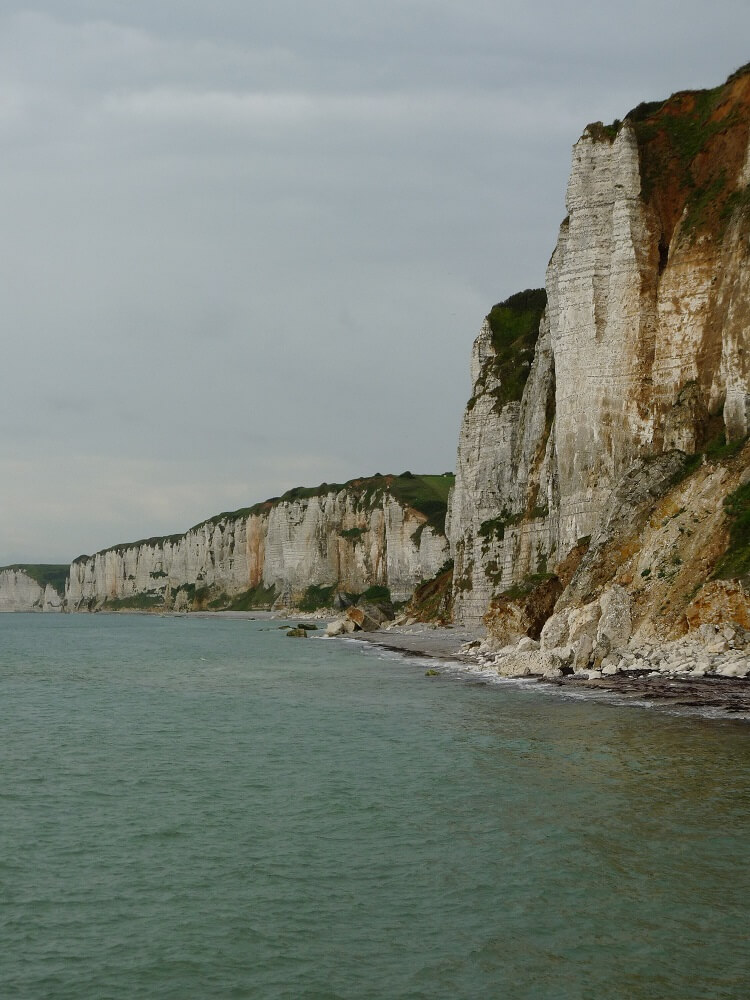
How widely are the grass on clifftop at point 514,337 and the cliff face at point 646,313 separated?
1389 cm

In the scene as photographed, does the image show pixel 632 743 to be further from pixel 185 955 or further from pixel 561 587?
pixel 561 587

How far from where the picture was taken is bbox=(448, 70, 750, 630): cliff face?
1544 inches

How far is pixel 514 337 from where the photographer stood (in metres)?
74.1

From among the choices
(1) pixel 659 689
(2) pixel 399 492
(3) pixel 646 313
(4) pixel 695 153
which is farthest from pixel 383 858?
(2) pixel 399 492

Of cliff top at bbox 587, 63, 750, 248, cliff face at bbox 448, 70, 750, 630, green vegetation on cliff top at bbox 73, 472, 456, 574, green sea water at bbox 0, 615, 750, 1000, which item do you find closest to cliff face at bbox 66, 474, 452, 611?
green vegetation on cliff top at bbox 73, 472, 456, 574

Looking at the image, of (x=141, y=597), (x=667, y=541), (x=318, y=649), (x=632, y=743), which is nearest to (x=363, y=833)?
(x=632, y=743)

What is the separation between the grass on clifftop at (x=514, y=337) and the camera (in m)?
69.1

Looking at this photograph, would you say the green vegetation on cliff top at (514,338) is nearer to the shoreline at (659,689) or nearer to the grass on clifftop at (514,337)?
the grass on clifftop at (514,337)

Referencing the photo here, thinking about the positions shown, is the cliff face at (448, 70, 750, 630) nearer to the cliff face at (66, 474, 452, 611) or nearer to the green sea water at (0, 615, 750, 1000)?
the green sea water at (0, 615, 750, 1000)

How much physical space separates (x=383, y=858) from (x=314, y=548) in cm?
12333

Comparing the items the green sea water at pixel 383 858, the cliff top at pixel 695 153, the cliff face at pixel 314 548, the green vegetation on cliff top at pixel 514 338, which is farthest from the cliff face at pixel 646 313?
the cliff face at pixel 314 548

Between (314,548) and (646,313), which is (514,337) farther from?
(314,548)

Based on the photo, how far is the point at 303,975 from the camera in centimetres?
971

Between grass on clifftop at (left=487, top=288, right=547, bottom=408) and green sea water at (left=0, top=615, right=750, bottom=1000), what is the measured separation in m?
45.0
